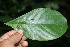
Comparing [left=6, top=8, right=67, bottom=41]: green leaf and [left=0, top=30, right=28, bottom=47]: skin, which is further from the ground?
[left=6, top=8, right=67, bottom=41]: green leaf

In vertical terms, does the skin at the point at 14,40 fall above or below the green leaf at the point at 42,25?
below

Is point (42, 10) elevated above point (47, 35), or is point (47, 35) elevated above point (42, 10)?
point (42, 10)

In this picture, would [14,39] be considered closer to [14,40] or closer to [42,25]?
[14,40]

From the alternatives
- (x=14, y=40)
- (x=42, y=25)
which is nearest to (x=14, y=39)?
(x=14, y=40)

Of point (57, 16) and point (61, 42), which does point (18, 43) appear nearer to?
point (57, 16)

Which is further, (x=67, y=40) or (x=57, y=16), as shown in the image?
(x=67, y=40)

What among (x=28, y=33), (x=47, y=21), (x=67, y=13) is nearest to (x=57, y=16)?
(x=47, y=21)

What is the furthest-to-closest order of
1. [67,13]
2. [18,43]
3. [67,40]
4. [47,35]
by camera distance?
[67,13] → [67,40] → [18,43] → [47,35]

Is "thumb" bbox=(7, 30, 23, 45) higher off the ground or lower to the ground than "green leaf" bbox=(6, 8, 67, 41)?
lower
